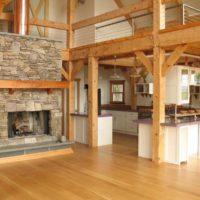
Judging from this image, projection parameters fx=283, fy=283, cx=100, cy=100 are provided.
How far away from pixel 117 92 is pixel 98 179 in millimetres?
7249

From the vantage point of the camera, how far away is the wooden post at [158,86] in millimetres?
5941

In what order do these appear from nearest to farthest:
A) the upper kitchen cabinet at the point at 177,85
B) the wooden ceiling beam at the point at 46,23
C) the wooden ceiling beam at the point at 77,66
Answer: the upper kitchen cabinet at the point at 177,85, the wooden ceiling beam at the point at 46,23, the wooden ceiling beam at the point at 77,66

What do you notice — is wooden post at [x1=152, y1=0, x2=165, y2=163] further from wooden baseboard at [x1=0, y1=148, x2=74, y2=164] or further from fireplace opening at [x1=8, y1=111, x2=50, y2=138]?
fireplace opening at [x1=8, y1=111, x2=50, y2=138]

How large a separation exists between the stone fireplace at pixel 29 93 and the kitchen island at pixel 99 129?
1035mm

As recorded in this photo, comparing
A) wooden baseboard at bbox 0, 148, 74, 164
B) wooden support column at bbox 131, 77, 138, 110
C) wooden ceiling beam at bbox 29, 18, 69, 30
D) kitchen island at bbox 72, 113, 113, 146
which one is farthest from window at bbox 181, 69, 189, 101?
wooden ceiling beam at bbox 29, 18, 69, 30

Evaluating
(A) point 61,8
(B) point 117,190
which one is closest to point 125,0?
(A) point 61,8

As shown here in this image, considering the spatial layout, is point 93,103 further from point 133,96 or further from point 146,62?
point 133,96

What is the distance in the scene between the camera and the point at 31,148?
662 cm

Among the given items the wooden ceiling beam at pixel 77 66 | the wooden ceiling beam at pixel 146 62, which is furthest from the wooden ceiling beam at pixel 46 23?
the wooden ceiling beam at pixel 146 62

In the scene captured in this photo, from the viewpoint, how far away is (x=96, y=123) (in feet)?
25.9

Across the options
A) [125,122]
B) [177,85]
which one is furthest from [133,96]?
[177,85]

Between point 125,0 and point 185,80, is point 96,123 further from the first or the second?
point 125,0

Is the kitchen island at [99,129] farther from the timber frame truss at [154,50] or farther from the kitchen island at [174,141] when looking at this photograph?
the kitchen island at [174,141]

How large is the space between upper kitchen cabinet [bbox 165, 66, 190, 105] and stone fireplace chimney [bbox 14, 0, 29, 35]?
375cm
